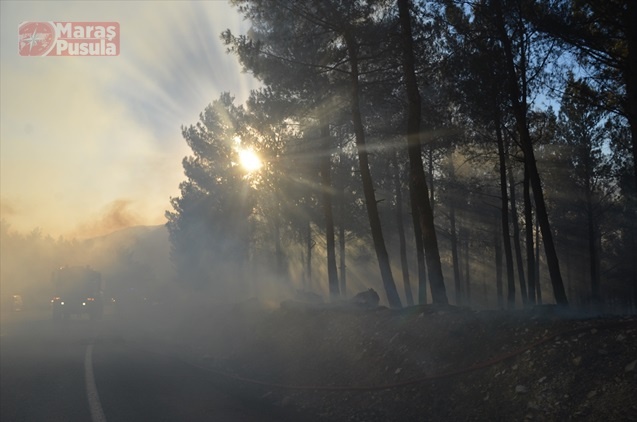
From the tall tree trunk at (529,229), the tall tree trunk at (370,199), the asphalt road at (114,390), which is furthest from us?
the tall tree trunk at (529,229)

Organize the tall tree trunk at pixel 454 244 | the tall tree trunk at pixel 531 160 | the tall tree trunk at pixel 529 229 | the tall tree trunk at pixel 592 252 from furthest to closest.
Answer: the tall tree trunk at pixel 454 244, the tall tree trunk at pixel 592 252, the tall tree trunk at pixel 529 229, the tall tree trunk at pixel 531 160

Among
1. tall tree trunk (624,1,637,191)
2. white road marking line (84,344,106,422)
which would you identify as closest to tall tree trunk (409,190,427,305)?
tall tree trunk (624,1,637,191)

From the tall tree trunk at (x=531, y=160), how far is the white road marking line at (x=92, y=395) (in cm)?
1360

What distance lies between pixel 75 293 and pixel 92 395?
2963 cm

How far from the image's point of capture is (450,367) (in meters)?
10.0

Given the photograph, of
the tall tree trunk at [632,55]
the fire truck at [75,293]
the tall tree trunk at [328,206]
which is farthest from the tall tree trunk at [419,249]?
the fire truck at [75,293]

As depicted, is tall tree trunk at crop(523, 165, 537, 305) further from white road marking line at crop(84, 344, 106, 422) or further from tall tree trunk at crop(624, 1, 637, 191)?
white road marking line at crop(84, 344, 106, 422)

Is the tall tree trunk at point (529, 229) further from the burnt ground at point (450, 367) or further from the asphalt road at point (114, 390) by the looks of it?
the asphalt road at point (114, 390)

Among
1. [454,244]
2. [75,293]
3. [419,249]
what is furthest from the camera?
[75,293]

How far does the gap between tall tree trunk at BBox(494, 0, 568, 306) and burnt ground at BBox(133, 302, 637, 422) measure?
681cm

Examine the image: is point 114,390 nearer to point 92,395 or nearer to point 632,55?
point 92,395

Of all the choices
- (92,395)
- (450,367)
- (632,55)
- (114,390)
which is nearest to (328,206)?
(632,55)

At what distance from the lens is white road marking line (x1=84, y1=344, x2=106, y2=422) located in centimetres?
1024

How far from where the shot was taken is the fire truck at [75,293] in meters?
38.8
